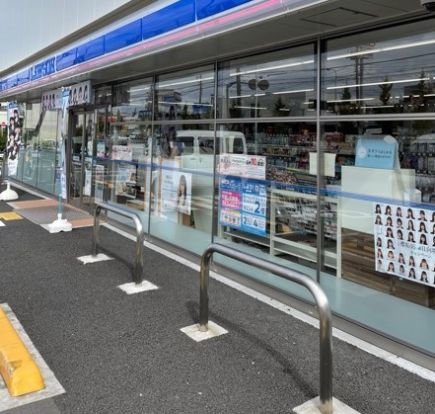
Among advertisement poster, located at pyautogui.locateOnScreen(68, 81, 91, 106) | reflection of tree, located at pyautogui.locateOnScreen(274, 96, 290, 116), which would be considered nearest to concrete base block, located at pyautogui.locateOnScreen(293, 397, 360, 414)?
reflection of tree, located at pyautogui.locateOnScreen(274, 96, 290, 116)

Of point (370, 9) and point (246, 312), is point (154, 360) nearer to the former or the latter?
point (246, 312)

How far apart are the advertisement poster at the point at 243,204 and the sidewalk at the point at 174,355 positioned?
3.05 feet

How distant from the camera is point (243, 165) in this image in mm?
6145

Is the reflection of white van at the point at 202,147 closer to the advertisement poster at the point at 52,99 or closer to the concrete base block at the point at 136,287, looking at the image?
the concrete base block at the point at 136,287

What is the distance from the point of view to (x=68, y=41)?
10.7m

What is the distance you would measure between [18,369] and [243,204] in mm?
3522

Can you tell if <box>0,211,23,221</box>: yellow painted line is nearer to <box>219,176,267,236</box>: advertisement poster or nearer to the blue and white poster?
<box>219,176,267,236</box>: advertisement poster

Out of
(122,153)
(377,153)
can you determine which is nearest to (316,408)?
(377,153)

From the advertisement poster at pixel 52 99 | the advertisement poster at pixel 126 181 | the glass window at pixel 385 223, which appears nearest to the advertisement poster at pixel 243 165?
the glass window at pixel 385 223

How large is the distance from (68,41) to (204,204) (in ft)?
20.4

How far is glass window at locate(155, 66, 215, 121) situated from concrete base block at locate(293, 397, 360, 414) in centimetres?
438

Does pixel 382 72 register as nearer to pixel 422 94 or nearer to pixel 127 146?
pixel 422 94

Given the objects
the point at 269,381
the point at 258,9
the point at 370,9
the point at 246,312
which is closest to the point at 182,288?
the point at 246,312

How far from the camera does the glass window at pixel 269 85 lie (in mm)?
5164
